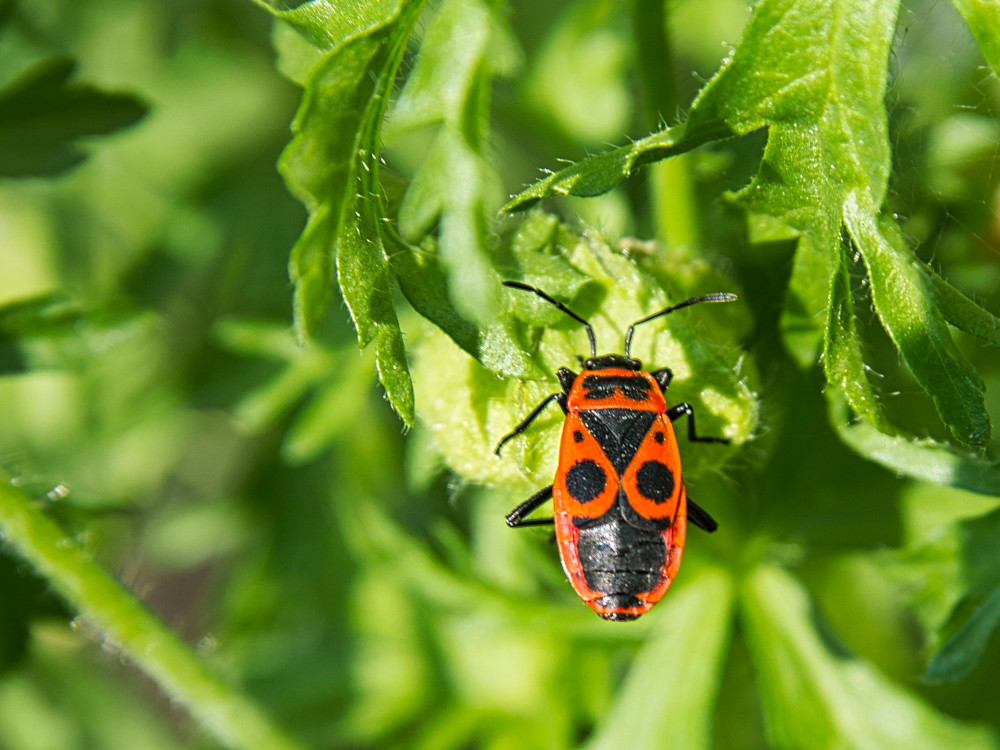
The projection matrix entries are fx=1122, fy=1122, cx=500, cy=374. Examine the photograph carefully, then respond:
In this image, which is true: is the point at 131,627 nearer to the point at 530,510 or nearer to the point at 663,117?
the point at 530,510

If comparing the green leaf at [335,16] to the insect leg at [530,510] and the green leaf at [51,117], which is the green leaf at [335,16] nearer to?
the insect leg at [530,510]

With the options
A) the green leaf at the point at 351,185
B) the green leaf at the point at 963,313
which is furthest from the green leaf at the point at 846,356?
the green leaf at the point at 351,185

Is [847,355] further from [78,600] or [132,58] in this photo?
[132,58]

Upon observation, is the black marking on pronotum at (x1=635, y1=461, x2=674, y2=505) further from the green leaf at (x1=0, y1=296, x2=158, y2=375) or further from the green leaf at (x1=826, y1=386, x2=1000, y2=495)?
the green leaf at (x1=0, y1=296, x2=158, y2=375)

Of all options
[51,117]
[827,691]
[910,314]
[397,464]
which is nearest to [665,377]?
[910,314]

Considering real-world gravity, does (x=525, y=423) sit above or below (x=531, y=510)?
above

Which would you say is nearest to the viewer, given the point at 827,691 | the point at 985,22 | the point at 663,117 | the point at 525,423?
the point at 985,22

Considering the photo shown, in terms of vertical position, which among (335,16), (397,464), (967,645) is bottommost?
(397,464)
